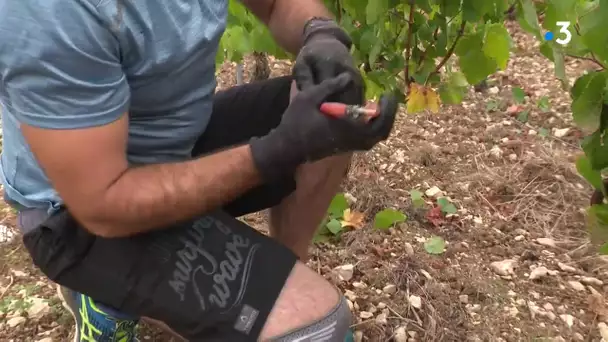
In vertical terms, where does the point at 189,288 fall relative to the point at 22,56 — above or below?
below

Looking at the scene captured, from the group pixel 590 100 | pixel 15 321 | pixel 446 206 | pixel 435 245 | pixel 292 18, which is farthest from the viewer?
pixel 446 206

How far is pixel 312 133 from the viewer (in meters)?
1.14

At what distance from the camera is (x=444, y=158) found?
2.48m

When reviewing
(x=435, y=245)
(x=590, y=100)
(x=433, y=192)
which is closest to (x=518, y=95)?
(x=433, y=192)

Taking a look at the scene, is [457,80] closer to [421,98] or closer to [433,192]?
[421,98]

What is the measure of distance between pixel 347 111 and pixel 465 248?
102 centimetres

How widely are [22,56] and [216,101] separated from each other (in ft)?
2.18

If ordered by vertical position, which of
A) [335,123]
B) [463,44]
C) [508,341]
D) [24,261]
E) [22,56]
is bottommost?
[24,261]

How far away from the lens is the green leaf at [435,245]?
2016 mm

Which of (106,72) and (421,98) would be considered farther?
(421,98)

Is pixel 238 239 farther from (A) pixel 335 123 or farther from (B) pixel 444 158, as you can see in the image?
(B) pixel 444 158

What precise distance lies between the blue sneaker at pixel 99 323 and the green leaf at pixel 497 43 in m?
0.99

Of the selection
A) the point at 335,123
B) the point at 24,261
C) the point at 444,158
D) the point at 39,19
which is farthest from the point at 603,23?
the point at 24,261

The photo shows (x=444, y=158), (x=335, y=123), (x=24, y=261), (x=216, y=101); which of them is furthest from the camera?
(x=444, y=158)
